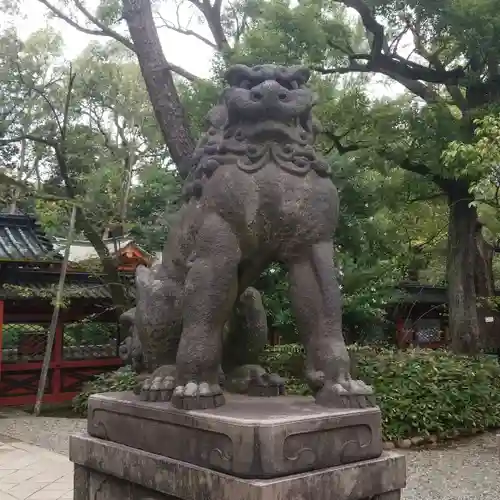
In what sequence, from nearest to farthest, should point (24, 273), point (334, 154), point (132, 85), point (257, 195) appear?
point (257, 195) < point (334, 154) < point (24, 273) < point (132, 85)

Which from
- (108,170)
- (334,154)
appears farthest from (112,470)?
(108,170)

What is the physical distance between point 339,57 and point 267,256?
740 cm

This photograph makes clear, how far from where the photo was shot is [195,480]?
233cm

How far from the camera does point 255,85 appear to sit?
272 cm

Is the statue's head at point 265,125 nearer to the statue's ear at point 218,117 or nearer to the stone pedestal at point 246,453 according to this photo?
the statue's ear at point 218,117

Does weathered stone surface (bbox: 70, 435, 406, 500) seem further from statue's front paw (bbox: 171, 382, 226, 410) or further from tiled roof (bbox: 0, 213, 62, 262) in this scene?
tiled roof (bbox: 0, 213, 62, 262)

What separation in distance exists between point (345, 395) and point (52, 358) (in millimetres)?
10021

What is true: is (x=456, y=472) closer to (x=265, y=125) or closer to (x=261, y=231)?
(x=261, y=231)

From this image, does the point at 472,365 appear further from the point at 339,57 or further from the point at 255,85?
the point at 255,85

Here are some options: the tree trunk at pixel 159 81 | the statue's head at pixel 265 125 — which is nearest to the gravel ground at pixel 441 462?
the statue's head at pixel 265 125

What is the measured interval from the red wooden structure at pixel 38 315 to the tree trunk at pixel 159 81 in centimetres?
345

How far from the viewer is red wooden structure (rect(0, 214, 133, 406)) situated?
10648 mm

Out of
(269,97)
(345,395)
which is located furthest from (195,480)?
(269,97)

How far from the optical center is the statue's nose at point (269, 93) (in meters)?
2.62
